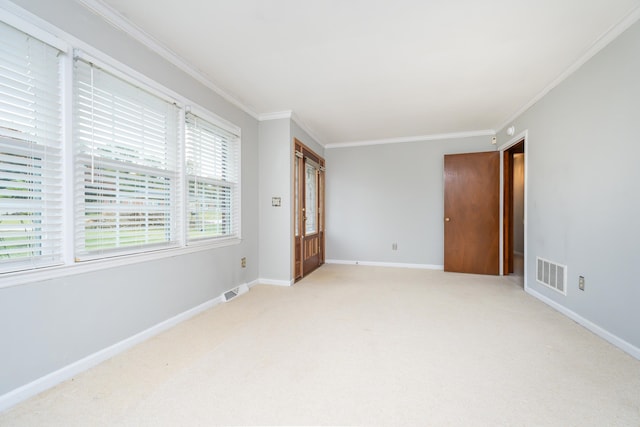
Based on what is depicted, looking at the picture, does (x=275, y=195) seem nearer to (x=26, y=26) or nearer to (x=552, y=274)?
(x=26, y=26)

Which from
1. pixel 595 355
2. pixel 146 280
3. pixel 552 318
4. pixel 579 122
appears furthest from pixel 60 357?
pixel 579 122

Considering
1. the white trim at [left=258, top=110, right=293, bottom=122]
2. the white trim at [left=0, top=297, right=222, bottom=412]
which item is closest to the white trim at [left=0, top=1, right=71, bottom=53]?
the white trim at [left=0, top=297, right=222, bottom=412]

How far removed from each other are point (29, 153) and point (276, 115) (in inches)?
108

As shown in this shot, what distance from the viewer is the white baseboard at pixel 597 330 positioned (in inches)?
75.4

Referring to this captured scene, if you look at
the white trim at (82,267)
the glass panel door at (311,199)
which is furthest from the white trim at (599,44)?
the white trim at (82,267)

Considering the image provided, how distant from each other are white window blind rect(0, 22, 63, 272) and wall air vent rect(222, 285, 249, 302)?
1698 mm

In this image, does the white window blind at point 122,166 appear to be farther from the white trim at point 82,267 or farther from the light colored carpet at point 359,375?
the light colored carpet at point 359,375

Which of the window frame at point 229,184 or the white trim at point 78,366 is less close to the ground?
the window frame at point 229,184

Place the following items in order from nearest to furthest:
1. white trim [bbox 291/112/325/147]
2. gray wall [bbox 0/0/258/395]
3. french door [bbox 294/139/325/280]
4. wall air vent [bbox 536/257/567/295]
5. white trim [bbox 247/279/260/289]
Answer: gray wall [bbox 0/0/258/395]
wall air vent [bbox 536/257/567/295]
white trim [bbox 247/279/260/289]
white trim [bbox 291/112/325/147]
french door [bbox 294/139/325/280]

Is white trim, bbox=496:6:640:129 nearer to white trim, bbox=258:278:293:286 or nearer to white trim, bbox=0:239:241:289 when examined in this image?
white trim, bbox=258:278:293:286

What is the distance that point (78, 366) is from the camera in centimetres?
171

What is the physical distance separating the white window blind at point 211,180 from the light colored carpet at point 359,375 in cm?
97

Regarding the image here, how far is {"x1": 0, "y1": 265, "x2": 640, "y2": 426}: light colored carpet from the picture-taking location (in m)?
1.35

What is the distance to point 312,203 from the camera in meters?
4.90
